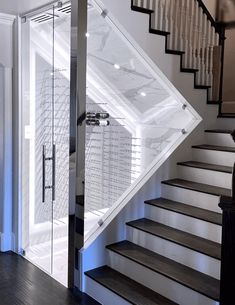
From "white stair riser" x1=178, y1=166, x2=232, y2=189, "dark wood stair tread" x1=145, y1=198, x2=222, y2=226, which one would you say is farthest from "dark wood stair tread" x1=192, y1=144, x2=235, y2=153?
"dark wood stair tread" x1=145, y1=198, x2=222, y2=226

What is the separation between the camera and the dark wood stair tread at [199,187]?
3063 mm

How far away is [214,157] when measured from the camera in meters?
3.63

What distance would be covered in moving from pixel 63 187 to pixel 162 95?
1423mm

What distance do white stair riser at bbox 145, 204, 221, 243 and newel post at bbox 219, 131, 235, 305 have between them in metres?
0.90

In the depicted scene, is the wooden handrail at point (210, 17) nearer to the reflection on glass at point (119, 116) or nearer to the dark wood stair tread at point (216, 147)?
the reflection on glass at point (119, 116)

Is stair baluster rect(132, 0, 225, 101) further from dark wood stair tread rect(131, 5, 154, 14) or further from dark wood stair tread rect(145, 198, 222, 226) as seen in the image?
dark wood stair tread rect(145, 198, 222, 226)

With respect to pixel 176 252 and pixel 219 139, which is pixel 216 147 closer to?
pixel 219 139

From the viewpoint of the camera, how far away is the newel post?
180 centimetres

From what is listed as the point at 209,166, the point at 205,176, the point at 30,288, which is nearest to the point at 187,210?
the point at 205,176

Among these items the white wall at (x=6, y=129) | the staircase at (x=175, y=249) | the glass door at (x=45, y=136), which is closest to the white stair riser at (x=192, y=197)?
the staircase at (x=175, y=249)

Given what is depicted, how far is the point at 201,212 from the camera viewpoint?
3.00 metres

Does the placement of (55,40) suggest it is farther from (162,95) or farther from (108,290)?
(108,290)

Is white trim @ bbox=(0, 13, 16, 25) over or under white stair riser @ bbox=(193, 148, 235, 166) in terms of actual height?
over

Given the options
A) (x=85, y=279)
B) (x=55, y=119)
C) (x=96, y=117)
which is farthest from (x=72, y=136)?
(x=85, y=279)
